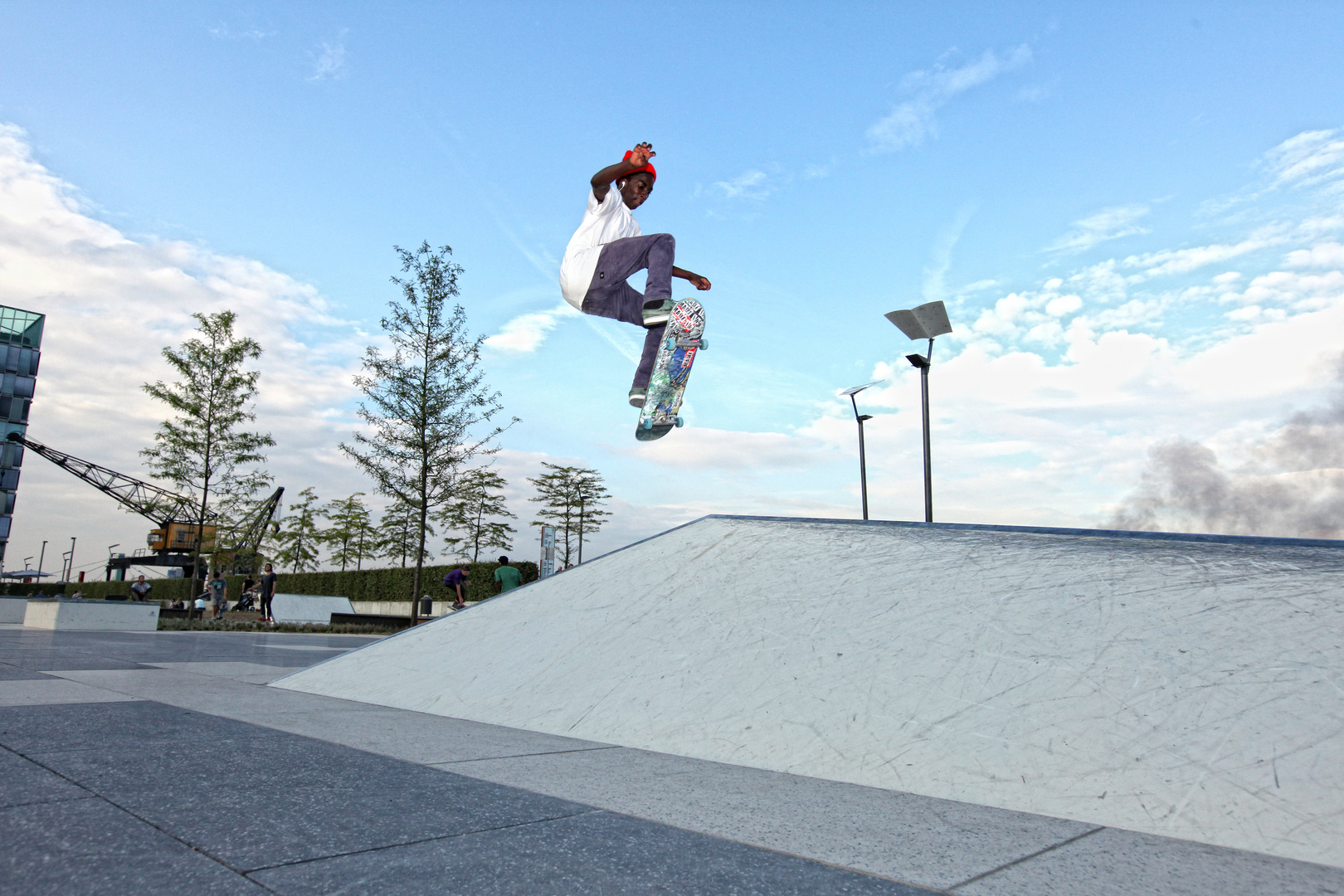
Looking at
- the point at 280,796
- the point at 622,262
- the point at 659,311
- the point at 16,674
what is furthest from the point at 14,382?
the point at 280,796

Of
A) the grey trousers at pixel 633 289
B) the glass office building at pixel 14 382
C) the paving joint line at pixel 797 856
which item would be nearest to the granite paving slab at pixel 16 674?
the paving joint line at pixel 797 856

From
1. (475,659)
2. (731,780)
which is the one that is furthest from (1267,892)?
(475,659)

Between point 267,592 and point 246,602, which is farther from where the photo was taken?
point 246,602

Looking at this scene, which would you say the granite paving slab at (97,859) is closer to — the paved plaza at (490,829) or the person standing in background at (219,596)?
the paved plaza at (490,829)

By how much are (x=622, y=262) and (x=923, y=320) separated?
7.00m

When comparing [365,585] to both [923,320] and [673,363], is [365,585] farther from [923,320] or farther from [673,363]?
[673,363]

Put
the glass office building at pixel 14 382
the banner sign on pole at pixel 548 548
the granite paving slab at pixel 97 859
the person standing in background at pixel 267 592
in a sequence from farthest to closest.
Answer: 1. the glass office building at pixel 14 382
2. the banner sign on pole at pixel 548 548
3. the person standing in background at pixel 267 592
4. the granite paving slab at pixel 97 859

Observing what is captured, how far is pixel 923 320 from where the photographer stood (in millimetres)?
12875

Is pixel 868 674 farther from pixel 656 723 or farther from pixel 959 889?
pixel 959 889

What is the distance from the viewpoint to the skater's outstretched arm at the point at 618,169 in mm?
7695

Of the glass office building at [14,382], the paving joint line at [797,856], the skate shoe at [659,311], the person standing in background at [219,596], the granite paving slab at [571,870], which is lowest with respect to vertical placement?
the paving joint line at [797,856]

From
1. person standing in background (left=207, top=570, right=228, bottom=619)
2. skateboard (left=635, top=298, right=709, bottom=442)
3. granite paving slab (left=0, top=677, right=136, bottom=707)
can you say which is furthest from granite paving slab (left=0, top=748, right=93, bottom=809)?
person standing in background (left=207, top=570, right=228, bottom=619)

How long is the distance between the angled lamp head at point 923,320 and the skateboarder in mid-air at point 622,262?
20.4 ft

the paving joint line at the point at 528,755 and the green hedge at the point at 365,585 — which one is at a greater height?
the green hedge at the point at 365,585
